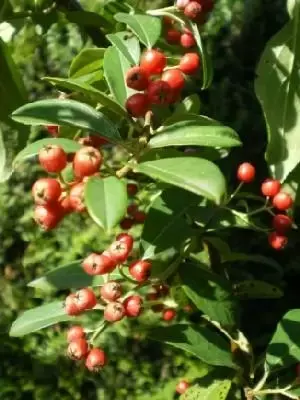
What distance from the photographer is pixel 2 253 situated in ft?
6.37

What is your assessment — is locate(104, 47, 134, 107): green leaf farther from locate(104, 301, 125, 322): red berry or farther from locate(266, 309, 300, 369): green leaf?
locate(266, 309, 300, 369): green leaf

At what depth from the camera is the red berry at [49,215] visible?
0.69 m

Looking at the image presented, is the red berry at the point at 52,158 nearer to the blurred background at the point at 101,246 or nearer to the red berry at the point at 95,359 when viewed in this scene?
the red berry at the point at 95,359

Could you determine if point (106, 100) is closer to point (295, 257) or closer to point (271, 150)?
point (271, 150)

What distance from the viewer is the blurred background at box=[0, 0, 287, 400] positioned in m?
1.73

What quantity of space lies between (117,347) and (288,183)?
0.82 m

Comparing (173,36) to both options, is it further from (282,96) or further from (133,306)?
(133,306)

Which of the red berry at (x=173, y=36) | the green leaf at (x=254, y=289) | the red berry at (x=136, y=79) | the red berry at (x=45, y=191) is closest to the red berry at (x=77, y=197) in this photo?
the red berry at (x=45, y=191)

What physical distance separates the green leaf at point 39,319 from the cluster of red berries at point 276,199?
26 cm

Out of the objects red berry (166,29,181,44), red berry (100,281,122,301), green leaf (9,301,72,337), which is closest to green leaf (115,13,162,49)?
red berry (166,29,181,44)

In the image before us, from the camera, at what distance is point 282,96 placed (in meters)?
0.92

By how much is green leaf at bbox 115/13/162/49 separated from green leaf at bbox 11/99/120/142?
0.10m

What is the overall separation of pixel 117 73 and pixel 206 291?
0.97 feet

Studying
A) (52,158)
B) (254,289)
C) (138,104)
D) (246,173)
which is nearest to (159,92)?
(138,104)
